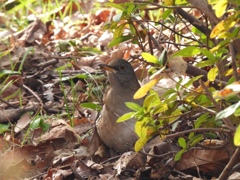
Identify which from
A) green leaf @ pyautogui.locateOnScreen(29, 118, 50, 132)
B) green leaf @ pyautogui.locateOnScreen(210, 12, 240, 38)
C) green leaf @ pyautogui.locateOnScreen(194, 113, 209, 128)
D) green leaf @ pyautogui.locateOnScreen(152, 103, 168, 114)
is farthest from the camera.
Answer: green leaf @ pyautogui.locateOnScreen(29, 118, 50, 132)

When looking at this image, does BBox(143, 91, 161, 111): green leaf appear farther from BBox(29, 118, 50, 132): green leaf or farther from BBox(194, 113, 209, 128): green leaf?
BBox(29, 118, 50, 132): green leaf

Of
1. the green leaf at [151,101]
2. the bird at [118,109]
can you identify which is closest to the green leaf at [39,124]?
the bird at [118,109]

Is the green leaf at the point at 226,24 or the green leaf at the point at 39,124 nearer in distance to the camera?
the green leaf at the point at 226,24

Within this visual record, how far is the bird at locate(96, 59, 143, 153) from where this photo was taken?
4.99 m

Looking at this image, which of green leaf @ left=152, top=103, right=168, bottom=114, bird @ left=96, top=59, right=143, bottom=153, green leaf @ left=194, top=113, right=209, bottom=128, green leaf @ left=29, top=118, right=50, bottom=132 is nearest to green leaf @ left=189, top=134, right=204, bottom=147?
green leaf @ left=194, top=113, right=209, bottom=128

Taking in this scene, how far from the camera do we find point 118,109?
5133 millimetres

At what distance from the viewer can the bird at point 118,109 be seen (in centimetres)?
499

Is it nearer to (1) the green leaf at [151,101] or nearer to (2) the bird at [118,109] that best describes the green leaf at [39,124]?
(2) the bird at [118,109]

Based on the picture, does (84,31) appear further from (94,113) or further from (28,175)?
(28,175)

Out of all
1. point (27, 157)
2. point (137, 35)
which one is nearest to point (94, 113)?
point (27, 157)

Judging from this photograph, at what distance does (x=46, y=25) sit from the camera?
8609 millimetres

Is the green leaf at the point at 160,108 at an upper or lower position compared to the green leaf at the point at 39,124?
upper

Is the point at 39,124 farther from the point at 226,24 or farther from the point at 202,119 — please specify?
the point at 226,24

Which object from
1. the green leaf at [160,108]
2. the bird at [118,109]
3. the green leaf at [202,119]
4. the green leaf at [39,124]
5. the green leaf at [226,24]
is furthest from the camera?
the green leaf at [39,124]
